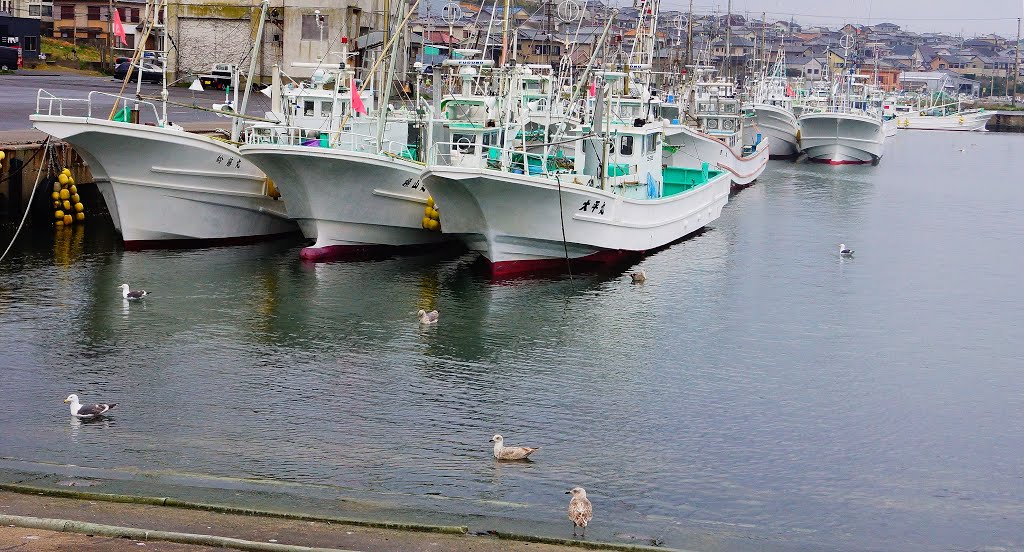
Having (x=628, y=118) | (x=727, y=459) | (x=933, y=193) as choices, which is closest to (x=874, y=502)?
(x=727, y=459)

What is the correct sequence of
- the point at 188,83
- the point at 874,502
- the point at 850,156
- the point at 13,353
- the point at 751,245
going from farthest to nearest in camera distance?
the point at 850,156, the point at 188,83, the point at 751,245, the point at 13,353, the point at 874,502

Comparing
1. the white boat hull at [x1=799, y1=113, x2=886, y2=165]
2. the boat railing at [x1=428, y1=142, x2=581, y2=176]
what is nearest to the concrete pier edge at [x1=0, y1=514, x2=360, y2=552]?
the boat railing at [x1=428, y1=142, x2=581, y2=176]

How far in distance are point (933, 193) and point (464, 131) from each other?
36817mm

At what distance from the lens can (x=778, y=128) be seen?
274 ft

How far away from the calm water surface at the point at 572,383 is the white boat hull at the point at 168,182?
0.82 m

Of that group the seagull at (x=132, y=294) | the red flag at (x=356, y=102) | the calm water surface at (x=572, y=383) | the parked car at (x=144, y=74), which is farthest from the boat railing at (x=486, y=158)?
the parked car at (x=144, y=74)

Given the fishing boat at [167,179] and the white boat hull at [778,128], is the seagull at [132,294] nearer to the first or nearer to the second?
the fishing boat at [167,179]

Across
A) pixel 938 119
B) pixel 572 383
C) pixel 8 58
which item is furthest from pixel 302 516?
pixel 938 119

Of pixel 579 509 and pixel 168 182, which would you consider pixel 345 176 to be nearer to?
pixel 168 182

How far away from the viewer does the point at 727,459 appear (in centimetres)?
1922

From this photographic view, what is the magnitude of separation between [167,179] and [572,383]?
1587 centimetres

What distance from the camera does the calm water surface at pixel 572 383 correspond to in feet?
57.6

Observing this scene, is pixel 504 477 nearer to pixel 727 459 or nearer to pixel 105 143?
pixel 727 459

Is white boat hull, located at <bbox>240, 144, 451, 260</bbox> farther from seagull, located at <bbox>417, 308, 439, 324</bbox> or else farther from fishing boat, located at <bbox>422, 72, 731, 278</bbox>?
seagull, located at <bbox>417, 308, 439, 324</bbox>
